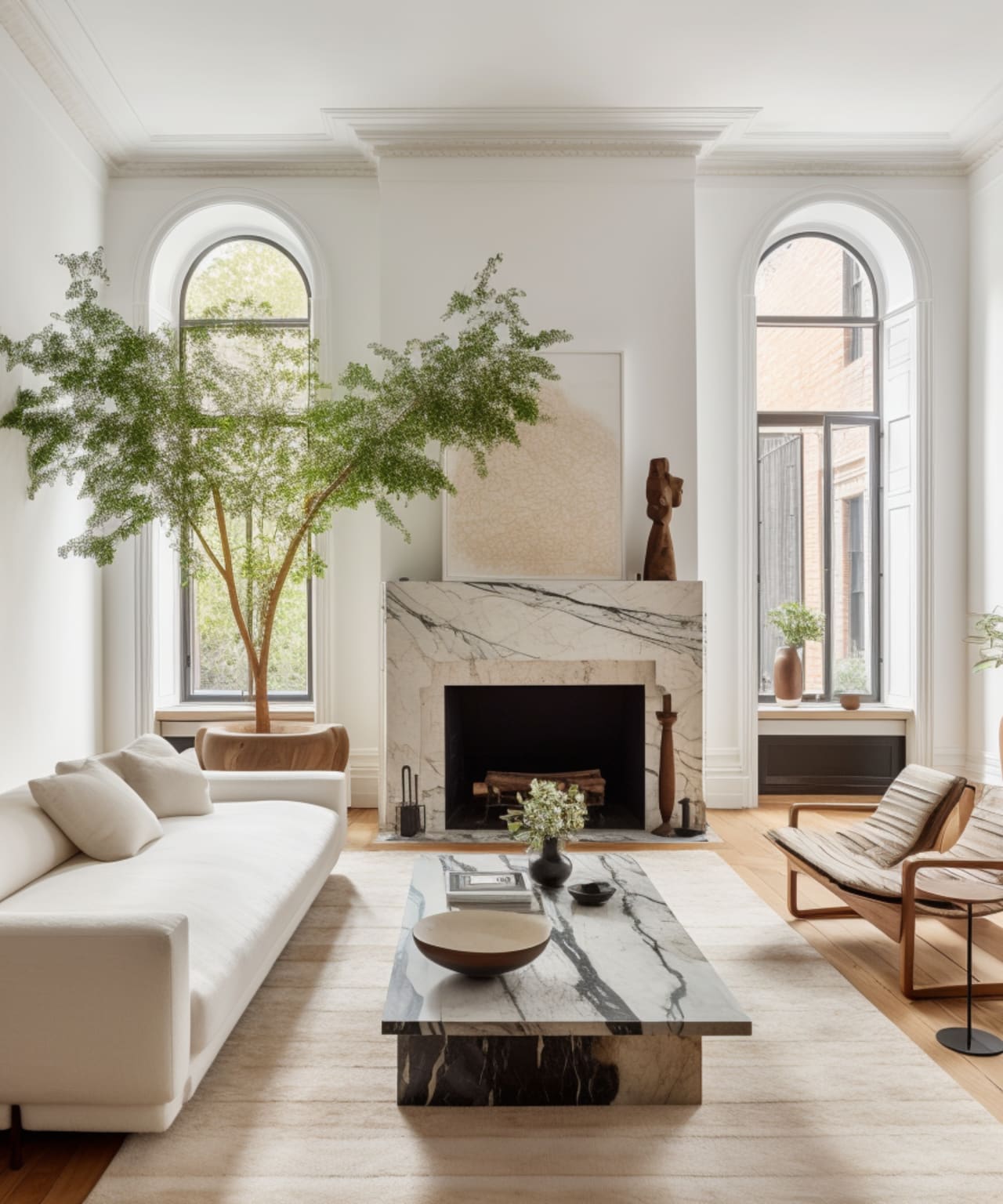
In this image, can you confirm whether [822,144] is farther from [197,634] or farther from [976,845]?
[197,634]

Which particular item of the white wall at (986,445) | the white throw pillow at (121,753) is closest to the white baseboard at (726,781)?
the white wall at (986,445)

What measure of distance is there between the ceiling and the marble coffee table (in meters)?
4.20

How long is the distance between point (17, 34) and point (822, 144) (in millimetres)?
4396

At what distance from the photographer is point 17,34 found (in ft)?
15.0

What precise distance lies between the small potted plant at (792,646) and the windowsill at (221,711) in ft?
9.70

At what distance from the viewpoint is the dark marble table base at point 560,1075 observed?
2.51 metres

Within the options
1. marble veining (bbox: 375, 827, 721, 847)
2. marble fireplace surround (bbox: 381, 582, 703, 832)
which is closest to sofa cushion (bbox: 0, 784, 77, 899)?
marble veining (bbox: 375, 827, 721, 847)

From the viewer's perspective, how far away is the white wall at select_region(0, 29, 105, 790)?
15.0ft

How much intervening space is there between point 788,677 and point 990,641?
117cm

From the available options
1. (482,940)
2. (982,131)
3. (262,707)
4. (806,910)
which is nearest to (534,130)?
(982,131)

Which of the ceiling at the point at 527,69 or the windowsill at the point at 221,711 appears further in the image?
the windowsill at the point at 221,711

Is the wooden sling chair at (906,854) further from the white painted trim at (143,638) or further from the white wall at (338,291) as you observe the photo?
the white painted trim at (143,638)

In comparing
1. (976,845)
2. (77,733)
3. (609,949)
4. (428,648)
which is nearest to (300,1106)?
(609,949)

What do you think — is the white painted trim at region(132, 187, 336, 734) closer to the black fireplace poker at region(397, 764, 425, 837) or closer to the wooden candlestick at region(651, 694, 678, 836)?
the black fireplace poker at region(397, 764, 425, 837)
